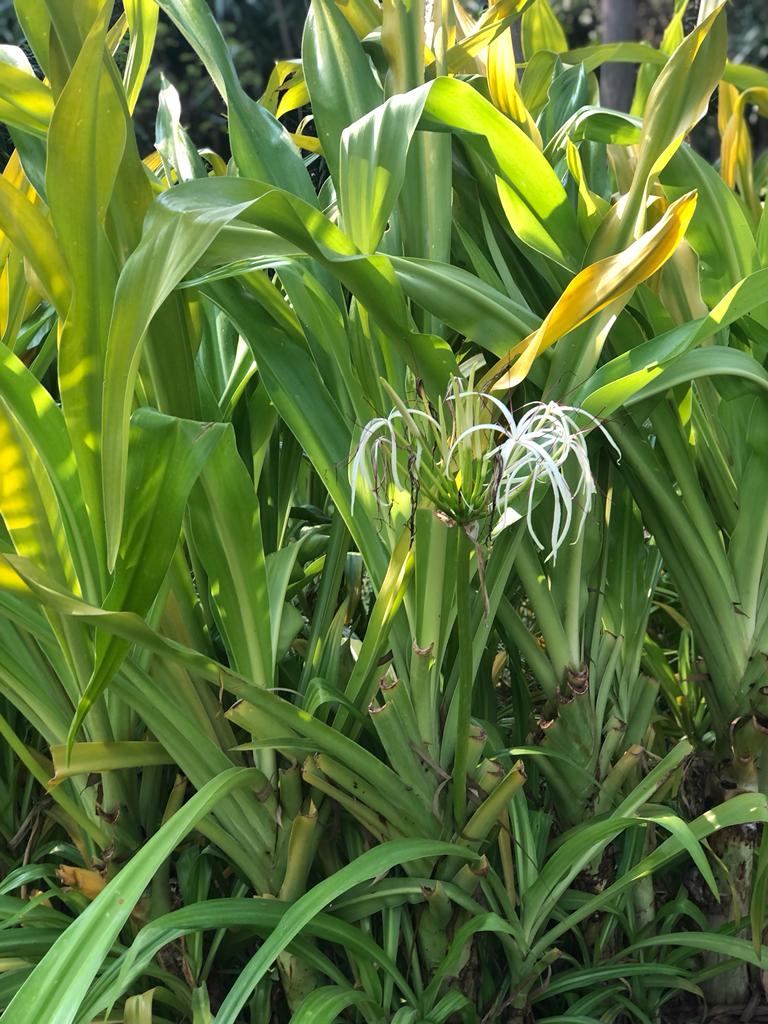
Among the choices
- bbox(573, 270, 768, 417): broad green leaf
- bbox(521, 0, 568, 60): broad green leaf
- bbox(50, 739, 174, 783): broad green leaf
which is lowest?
bbox(50, 739, 174, 783): broad green leaf

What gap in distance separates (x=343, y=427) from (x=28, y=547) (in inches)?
9.5

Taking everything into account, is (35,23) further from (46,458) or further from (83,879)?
(83,879)

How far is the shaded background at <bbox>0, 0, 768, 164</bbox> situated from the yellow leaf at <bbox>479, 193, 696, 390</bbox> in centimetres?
392

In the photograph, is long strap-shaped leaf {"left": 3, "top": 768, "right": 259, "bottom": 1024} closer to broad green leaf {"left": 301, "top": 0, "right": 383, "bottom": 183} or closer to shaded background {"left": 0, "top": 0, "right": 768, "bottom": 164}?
broad green leaf {"left": 301, "top": 0, "right": 383, "bottom": 183}

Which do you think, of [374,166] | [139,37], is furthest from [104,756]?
[139,37]

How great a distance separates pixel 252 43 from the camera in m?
5.33

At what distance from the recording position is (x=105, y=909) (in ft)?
1.80

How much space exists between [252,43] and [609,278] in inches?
212

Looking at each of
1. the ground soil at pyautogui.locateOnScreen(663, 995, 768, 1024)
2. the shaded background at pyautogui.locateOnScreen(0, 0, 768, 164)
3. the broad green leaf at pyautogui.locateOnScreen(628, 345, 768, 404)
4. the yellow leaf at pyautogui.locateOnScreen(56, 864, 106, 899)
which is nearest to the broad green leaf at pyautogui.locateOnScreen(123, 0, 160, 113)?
the broad green leaf at pyautogui.locateOnScreen(628, 345, 768, 404)

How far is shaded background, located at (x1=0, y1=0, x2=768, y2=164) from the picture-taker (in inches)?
184

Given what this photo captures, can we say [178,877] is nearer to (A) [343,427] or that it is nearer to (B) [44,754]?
(B) [44,754]

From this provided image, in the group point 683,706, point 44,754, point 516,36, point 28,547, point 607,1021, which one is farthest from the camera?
point 516,36

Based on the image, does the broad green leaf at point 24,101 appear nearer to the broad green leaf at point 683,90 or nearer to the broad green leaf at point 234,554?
the broad green leaf at point 234,554

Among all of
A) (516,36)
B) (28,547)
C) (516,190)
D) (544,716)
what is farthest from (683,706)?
(516,36)
